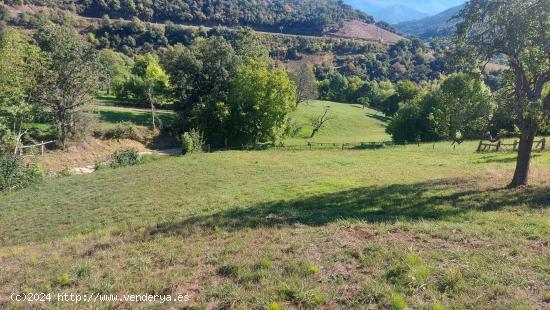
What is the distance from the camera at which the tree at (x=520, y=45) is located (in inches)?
630

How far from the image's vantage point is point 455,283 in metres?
8.19

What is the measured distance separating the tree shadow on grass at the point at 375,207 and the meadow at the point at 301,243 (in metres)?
0.08

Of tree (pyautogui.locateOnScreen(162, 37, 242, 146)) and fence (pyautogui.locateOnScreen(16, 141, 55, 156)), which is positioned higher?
tree (pyautogui.locateOnScreen(162, 37, 242, 146))

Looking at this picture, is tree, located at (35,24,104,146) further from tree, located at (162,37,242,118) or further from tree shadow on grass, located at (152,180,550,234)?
tree shadow on grass, located at (152,180,550,234)

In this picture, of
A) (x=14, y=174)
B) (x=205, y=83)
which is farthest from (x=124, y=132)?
(x=14, y=174)

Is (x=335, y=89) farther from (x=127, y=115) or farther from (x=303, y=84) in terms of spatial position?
(x=127, y=115)

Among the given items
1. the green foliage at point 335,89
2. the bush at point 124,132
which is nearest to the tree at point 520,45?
the bush at point 124,132

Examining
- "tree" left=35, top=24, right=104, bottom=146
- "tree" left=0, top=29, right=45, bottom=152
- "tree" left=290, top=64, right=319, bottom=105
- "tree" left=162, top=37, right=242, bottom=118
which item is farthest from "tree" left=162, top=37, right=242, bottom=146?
"tree" left=290, top=64, right=319, bottom=105

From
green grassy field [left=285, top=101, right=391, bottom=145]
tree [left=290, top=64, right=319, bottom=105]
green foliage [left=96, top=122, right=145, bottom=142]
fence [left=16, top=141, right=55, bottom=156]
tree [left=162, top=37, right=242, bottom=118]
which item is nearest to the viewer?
fence [left=16, top=141, right=55, bottom=156]

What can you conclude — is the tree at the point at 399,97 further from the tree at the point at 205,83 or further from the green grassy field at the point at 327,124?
the tree at the point at 205,83

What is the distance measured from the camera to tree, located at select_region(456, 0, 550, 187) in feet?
52.5

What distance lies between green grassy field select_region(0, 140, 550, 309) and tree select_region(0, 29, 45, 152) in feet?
64.0

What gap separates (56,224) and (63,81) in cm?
2872

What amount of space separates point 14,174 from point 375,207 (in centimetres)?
2879
